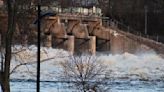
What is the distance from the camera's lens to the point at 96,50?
74062 millimetres

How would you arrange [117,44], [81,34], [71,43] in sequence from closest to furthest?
[117,44]
[71,43]
[81,34]

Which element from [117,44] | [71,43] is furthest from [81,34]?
[117,44]

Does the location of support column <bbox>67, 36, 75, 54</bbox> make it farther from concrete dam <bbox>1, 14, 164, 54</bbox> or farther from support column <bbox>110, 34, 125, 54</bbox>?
support column <bbox>110, 34, 125, 54</bbox>

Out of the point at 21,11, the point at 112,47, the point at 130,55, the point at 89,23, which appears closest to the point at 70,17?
the point at 89,23

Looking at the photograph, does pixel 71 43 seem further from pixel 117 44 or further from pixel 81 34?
pixel 117 44

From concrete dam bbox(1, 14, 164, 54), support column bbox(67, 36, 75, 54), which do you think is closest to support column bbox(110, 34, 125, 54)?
concrete dam bbox(1, 14, 164, 54)

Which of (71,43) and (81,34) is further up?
(81,34)

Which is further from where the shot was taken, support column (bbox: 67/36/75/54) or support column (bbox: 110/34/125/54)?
support column (bbox: 67/36/75/54)

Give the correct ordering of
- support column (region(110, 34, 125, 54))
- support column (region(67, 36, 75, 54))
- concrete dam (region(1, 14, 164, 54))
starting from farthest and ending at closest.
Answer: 1. support column (region(67, 36, 75, 54))
2. concrete dam (region(1, 14, 164, 54))
3. support column (region(110, 34, 125, 54))

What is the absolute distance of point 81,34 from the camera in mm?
74438

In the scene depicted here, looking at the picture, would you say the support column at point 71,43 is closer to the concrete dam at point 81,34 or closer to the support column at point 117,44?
the concrete dam at point 81,34

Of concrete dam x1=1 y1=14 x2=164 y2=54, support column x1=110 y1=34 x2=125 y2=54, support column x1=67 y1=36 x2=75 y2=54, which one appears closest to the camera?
support column x1=110 y1=34 x2=125 y2=54

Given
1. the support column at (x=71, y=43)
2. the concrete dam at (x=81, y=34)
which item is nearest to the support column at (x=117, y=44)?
the concrete dam at (x=81, y=34)

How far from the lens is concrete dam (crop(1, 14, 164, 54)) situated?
70.2m
